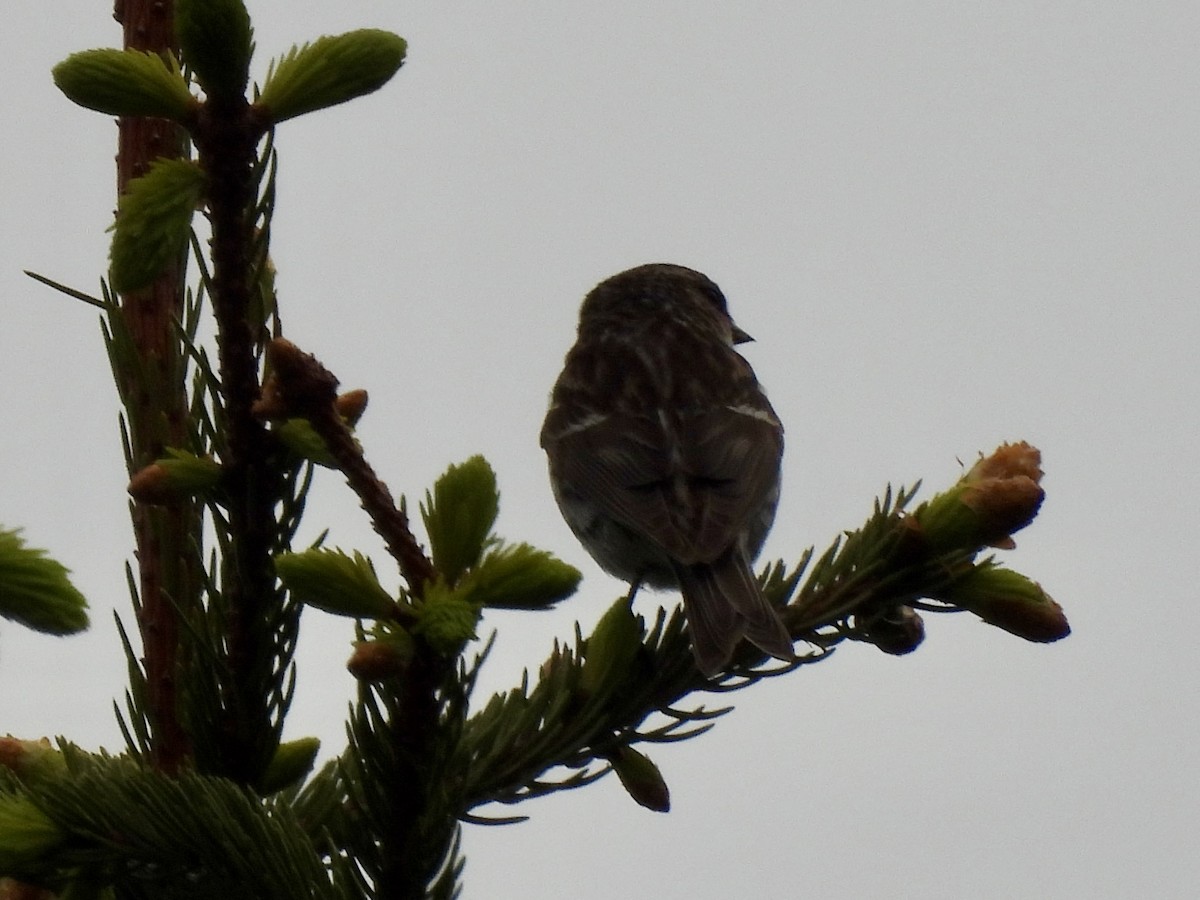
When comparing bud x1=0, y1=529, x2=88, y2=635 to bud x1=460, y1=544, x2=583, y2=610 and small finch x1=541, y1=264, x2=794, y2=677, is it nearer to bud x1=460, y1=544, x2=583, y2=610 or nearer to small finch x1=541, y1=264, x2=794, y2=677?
bud x1=460, y1=544, x2=583, y2=610

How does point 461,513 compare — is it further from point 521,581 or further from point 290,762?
point 290,762

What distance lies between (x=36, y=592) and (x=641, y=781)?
48.4 inches

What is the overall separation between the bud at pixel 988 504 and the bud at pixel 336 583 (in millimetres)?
1035

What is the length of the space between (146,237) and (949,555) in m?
1.35

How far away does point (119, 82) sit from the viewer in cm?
172

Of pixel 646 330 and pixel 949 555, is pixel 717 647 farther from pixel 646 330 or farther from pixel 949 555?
pixel 646 330

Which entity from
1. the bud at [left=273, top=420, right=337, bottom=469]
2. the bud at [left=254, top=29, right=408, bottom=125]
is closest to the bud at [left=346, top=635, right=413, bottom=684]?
the bud at [left=273, top=420, right=337, bottom=469]

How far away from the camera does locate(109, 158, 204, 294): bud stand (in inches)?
67.9

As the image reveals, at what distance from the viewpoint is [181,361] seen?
231cm

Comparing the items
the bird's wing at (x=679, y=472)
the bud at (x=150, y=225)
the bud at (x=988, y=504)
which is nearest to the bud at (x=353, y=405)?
the bud at (x=150, y=225)

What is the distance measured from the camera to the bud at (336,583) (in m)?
1.60

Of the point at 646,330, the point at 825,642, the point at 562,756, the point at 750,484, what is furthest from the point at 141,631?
the point at 646,330

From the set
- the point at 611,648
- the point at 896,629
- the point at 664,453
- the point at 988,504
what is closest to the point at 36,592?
the point at 611,648

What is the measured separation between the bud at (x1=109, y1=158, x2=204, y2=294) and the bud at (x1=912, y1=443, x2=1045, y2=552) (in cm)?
126
